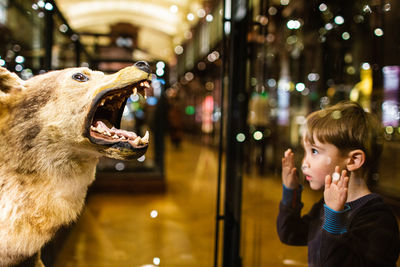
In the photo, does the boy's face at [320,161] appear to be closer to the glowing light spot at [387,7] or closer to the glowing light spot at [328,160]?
the glowing light spot at [328,160]

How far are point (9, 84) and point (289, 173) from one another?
3.84 feet

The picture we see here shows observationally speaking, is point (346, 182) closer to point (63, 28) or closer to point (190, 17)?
point (63, 28)

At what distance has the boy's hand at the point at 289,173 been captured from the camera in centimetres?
135

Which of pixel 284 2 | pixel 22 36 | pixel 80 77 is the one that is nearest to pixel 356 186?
pixel 80 77

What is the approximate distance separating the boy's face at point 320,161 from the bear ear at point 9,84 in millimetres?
1138

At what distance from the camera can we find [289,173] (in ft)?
4.46

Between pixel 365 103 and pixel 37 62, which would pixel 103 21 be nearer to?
pixel 37 62

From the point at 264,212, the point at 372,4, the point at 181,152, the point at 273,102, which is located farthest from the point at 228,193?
the point at 181,152

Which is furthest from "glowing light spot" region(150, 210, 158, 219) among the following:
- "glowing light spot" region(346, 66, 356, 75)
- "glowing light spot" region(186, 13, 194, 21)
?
"glowing light spot" region(346, 66, 356, 75)

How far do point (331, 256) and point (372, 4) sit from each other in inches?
42.0

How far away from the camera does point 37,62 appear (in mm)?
1782

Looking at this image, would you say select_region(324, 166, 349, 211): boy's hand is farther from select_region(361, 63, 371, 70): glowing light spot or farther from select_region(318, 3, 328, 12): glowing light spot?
select_region(318, 3, 328, 12): glowing light spot

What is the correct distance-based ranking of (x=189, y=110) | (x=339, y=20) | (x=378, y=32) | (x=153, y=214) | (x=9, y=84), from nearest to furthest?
(x=9, y=84) < (x=378, y=32) < (x=339, y=20) < (x=153, y=214) < (x=189, y=110)

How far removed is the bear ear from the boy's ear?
125 centimetres
